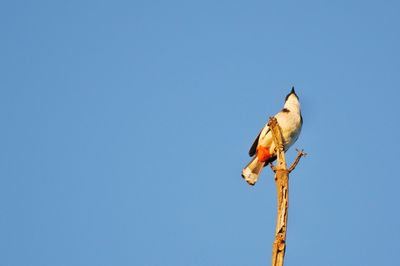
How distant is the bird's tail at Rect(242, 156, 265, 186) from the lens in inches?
344

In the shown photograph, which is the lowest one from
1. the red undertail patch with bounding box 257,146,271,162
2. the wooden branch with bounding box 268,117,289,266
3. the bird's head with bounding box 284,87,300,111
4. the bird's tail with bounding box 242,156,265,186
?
the wooden branch with bounding box 268,117,289,266

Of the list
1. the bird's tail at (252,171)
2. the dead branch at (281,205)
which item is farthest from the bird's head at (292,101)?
the dead branch at (281,205)

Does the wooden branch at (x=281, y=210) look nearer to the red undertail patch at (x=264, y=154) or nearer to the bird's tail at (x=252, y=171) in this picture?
the bird's tail at (x=252, y=171)

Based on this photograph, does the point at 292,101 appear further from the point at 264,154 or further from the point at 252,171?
the point at 252,171

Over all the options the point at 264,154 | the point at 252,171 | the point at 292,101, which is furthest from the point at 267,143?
the point at 292,101

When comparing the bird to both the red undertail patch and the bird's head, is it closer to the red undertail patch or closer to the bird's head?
the red undertail patch

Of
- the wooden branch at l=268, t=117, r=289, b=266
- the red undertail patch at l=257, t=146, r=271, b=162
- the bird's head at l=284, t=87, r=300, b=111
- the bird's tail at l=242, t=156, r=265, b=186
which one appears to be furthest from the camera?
the bird's head at l=284, t=87, r=300, b=111

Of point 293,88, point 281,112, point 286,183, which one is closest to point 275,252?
point 286,183

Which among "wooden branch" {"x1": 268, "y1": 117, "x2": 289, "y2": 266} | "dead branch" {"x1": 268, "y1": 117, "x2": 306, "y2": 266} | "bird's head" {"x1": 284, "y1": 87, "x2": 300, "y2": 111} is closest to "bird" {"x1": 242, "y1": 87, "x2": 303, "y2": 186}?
"bird's head" {"x1": 284, "y1": 87, "x2": 300, "y2": 111}

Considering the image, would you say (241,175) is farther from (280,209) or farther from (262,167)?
A: (280,209)

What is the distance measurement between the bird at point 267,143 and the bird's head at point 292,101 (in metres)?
0.37

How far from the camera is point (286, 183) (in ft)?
19.6

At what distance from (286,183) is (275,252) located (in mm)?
887

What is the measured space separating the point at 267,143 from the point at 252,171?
47cm
